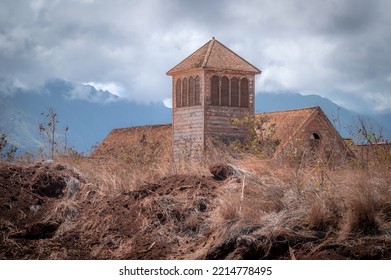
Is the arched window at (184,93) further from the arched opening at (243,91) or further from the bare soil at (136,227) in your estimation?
the bare soil at (136,227)

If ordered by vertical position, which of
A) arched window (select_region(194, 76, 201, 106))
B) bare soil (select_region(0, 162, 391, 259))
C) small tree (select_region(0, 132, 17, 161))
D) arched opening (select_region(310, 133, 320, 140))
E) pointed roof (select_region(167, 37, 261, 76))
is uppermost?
pointed roof (select_region(167, 37, 261, 76))

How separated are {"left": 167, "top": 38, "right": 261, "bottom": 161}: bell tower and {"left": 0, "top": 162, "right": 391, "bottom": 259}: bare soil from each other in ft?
48.9

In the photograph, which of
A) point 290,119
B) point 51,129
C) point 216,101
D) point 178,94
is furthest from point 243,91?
point 51,129

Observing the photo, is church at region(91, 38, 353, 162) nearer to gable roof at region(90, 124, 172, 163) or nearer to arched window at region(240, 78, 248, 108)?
arched window at region(240, 78, 248, 108)

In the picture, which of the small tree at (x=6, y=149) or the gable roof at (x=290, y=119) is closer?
the small tree at (x=6, y=149)

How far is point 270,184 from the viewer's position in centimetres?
Answer: 1016

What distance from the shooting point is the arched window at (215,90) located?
1066 inches

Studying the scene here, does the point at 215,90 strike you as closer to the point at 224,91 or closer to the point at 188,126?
the point at 224,91

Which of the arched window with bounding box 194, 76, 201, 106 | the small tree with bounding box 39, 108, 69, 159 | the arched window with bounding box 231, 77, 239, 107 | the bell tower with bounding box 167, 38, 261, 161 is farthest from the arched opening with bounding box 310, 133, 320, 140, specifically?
the small tree with bounding box 39, 108, 69, 159

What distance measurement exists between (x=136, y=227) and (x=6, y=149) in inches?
237

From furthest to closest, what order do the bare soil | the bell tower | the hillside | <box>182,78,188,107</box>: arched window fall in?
<box>182,78,188,107</box>: arched window
the bell tower
the hillside
the bare soil

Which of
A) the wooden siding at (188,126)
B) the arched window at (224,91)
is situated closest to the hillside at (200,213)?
the wooden siding at (188,126)

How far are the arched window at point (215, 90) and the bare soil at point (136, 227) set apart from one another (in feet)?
50.6

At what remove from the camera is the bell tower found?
87.9 ft
